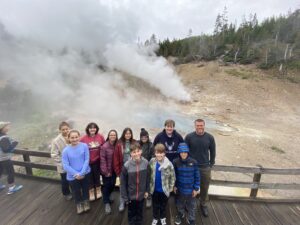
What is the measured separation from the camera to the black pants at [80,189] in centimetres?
312

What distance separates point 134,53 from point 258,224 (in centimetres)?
2221

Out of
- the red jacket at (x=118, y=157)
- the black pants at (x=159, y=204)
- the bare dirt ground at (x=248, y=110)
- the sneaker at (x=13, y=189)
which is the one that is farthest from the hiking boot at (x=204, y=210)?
the bare dirt ground at (x=248, y=110)

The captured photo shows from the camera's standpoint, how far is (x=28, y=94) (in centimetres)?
1778

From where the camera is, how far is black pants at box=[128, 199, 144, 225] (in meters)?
2.80

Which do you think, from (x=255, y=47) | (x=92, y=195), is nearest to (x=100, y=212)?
(x=92, y=195)

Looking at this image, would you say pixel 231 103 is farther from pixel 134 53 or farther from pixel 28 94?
pixel 28 94

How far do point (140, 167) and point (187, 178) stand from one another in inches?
28.9

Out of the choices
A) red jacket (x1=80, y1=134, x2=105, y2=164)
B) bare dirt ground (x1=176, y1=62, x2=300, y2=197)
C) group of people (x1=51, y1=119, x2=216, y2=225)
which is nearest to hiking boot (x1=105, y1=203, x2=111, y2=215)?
group of people (x1=51, y1=119, x2=216, y2=225)

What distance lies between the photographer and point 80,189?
3.22 m

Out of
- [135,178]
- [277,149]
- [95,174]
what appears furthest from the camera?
[277,149]

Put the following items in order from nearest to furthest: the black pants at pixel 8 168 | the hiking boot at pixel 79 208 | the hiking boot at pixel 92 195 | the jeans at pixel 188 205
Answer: the jeans at pixel 188 205 < the hiking boot at pixel 79 208 < the hiking boot at pixel 92 195 < the black pants at pixel 8 168

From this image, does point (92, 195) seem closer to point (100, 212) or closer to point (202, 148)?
point (100, 212)

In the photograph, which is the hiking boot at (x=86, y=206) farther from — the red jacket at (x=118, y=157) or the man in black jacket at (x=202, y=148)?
the man in black jacket at (x=202, y=148)

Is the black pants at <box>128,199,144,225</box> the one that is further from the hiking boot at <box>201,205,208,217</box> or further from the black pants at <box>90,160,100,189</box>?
the hiking boot at <box>201,205,208,217</box>
